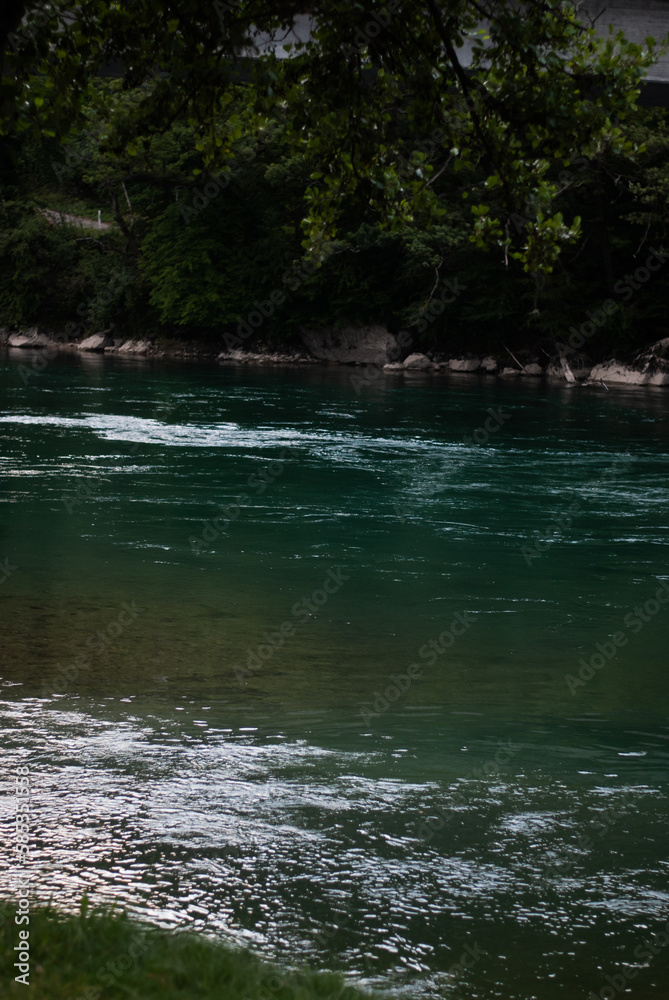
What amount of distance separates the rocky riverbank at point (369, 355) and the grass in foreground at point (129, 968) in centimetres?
3395

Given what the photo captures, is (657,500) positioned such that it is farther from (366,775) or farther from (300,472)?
(366,775)

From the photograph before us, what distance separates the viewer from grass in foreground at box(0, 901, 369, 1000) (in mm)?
3064

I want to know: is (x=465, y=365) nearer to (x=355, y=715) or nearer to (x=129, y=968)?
(x=355, y=715)

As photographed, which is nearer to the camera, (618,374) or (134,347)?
(618,374)

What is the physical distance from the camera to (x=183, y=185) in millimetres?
51344

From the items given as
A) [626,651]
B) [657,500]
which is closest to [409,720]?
[626,651]

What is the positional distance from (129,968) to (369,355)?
1870 inches

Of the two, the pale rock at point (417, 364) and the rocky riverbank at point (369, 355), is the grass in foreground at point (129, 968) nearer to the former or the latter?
the rocky riverbank at point (369, 355)

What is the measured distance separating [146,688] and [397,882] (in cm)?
289

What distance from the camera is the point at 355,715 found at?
22.1 ft

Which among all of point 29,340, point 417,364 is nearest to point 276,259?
point 417,364

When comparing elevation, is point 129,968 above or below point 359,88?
below

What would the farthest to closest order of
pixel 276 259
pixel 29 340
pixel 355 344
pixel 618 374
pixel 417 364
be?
pixel 29 340, pixel 276 259, pixel 355 344, pixel 417 364, pixel 618 374

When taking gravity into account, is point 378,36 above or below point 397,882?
above
